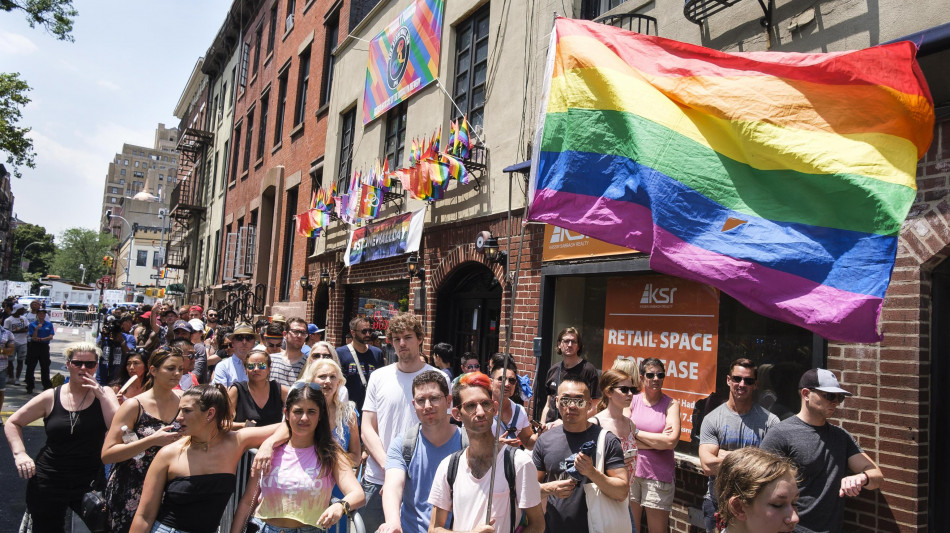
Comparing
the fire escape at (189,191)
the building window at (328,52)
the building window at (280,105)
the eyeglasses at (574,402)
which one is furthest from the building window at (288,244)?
the eyeglasses at (574,402)

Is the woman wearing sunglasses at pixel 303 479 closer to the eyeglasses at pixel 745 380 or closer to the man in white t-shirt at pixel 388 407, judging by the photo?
the man in white t-shirt at pixel 388 407

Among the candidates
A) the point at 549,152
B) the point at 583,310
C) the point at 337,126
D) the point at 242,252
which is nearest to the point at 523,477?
the point at 549,152

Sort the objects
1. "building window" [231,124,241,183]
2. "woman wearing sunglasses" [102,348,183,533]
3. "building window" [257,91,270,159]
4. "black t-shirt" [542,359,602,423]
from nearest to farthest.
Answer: "woman wearing sunglasses" [102,348,183,533], "black t-shirt" [542,359,602,423], "building window" [257,91,270,159], "building window" [231,124,241,183]

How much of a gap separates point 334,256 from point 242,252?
8742 mm

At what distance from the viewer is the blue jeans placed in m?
4.57

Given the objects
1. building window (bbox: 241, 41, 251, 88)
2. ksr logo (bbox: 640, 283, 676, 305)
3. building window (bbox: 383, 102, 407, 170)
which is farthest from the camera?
building window (bbox: 241, 41, 251, 88)

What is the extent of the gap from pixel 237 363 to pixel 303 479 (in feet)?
8.18

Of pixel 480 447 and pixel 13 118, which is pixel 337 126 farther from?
pixel 480 447

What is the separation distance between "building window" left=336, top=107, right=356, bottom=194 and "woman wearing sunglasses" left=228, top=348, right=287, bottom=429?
9.33 metres

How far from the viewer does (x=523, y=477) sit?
120 inches

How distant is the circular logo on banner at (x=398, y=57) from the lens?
37.3 ft

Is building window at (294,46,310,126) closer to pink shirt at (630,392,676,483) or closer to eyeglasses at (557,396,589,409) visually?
pink shirt at (630,392,676,483)

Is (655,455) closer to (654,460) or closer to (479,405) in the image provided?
(654,460)

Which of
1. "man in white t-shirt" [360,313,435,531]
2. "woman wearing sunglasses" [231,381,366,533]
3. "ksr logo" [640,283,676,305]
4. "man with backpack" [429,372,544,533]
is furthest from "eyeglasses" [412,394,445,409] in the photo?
"ksr logo" [640,283,676,305]
